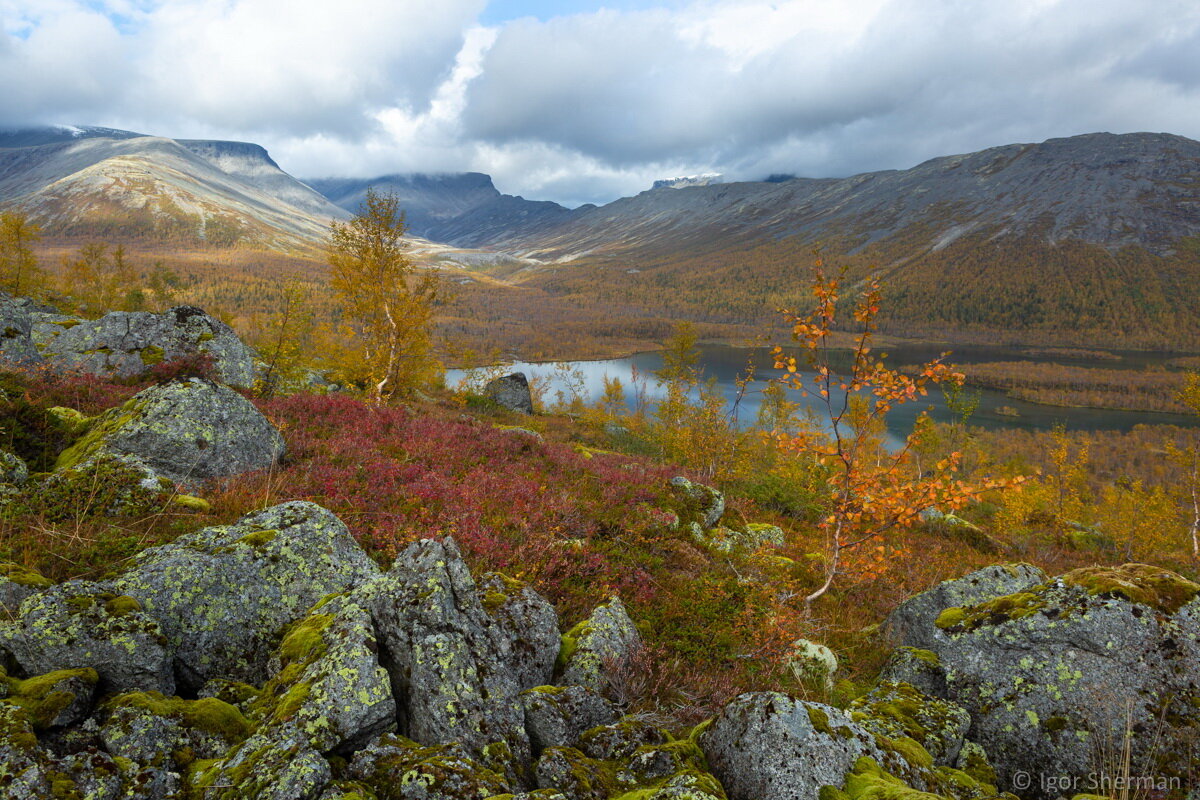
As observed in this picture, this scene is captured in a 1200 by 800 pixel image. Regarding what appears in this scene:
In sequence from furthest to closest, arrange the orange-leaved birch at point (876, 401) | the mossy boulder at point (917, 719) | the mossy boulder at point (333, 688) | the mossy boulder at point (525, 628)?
the orange-leaved birch at point (876, 401), the mossy boulder at point (525, 628), the mossy boulder at point (917, 719), the mossy boulder at point (333, 688)

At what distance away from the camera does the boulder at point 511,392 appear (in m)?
42.4

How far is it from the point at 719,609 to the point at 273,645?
6465mm

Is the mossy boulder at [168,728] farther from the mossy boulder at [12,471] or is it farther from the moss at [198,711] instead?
the mossy boulder at [12,471]

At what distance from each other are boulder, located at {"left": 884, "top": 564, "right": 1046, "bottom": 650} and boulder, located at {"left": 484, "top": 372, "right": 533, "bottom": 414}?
34.4 metres

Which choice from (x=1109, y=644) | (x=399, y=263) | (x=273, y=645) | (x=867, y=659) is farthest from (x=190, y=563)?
(x=399, y=263)

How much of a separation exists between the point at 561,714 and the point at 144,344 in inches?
628

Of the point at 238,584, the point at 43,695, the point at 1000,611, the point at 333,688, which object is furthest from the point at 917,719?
the point at 43,695

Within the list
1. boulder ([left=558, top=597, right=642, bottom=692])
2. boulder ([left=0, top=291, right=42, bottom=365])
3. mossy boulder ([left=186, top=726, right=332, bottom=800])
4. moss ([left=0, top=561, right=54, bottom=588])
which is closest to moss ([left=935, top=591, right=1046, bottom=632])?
boulder ([left=558, top=597, right=642, bottom=692])

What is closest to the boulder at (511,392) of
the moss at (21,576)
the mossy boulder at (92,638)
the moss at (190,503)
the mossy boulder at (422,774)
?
the moss at (190,503)

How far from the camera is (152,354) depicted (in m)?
13.8

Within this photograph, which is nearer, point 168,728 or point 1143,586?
point 168,728

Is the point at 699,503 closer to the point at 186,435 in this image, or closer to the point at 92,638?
the point at 186,435

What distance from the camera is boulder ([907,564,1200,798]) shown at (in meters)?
5.48

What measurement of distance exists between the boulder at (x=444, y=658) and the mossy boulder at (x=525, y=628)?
0.16m
